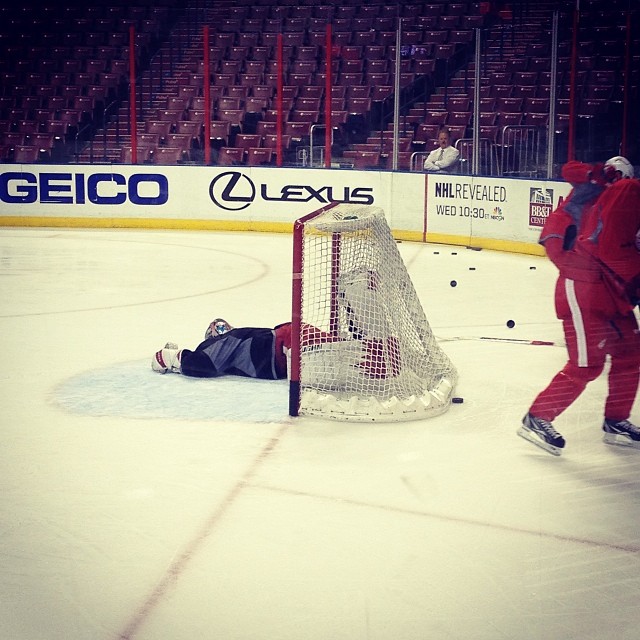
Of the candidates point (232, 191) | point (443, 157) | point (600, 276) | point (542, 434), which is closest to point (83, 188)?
point (232, 191)

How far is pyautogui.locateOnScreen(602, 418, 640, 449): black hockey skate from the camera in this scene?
428 centimetres

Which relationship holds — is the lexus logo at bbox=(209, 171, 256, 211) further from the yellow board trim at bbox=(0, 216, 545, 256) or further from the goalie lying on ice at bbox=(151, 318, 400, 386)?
the goalie lying on ice at bbox=(151, 318, 400, 386)

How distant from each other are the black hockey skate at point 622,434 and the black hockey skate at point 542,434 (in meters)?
0.28

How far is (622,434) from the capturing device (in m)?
4.29

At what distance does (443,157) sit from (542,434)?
7.56 metres

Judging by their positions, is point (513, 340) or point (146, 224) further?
point (146, 224)

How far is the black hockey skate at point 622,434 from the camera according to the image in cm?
428

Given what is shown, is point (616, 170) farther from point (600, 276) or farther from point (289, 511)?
point (289, 511)

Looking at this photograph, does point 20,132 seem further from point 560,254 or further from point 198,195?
point 560,254

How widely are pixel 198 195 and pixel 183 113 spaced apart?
2444mm

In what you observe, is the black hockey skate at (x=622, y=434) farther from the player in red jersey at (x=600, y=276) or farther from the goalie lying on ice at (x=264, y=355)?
the goalie lying on ice at (x=264, y=355)

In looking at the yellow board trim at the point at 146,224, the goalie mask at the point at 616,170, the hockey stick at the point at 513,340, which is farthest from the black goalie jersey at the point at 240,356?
the yellow board trim at the point at 146,224

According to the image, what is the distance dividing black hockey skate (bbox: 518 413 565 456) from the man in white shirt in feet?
24.3

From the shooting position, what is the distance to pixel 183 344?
20.4 feet
